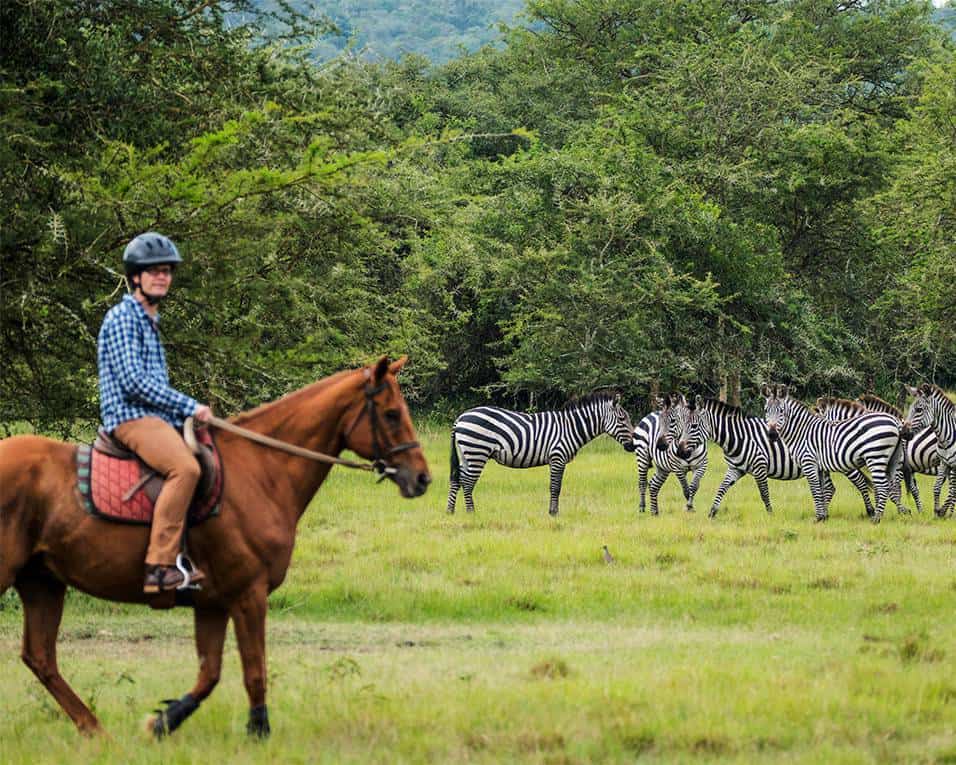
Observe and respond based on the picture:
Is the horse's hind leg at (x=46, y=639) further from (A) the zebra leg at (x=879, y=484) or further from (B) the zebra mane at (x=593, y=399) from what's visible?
(B) the zebra mane at (x=593, y=399)

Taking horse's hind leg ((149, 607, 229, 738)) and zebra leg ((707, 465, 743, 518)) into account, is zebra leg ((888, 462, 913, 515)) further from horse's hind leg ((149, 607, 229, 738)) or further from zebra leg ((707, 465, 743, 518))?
horse's hind leg ((149, 607, 229, 738))

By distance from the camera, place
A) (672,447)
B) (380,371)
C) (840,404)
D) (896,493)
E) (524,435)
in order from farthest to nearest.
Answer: (840,404), (524,435), (672,447), (896,493), (380,371)

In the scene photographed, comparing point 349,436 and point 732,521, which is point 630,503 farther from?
point 349,436

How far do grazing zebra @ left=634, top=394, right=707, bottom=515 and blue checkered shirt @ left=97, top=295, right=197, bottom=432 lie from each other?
47.7 ft

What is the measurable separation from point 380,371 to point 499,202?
30.8 meters

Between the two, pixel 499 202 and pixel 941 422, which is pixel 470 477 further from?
pixel 499 202

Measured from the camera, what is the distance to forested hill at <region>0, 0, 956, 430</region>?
11.8 metres

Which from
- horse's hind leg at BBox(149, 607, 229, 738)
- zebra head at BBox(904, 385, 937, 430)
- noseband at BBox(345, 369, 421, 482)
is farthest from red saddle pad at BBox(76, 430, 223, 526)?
zebra head at BBox(904, 385, 937, 430)

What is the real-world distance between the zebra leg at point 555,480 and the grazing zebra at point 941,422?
5.51 metres

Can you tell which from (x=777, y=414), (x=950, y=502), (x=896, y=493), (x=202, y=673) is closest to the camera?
(x=202, y=673)

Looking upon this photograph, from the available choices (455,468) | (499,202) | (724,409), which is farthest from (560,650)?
(499,202)

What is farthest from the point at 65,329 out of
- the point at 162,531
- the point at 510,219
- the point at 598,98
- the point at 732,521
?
the point at 598,98

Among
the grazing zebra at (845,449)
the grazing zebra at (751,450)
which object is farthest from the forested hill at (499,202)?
the grazing zebra at (845,449)

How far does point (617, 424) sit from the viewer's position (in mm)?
23016
